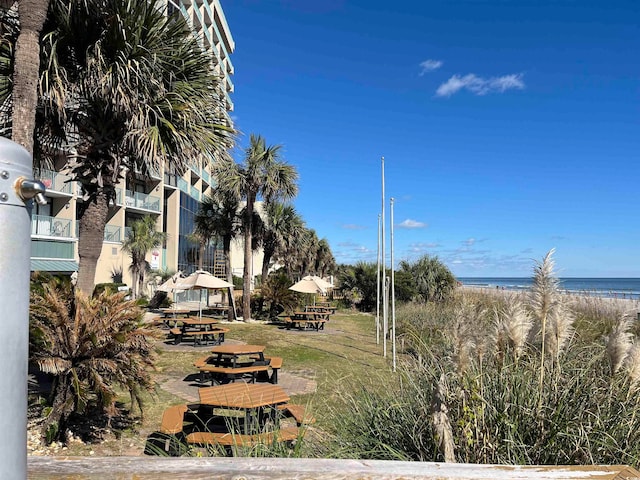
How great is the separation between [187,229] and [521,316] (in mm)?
36778

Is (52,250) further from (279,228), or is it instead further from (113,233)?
(279,228)

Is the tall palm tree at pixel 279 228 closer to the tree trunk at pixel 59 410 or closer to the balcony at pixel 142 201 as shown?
the balcony at pixel 142 201

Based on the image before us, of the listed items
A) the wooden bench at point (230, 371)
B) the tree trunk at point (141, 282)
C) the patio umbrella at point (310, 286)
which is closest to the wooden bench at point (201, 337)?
the wooden bench at point (230, 371)

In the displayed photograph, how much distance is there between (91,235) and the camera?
7406 millimetres

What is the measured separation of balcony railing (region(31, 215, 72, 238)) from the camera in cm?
2200

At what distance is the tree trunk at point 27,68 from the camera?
5.65 metres

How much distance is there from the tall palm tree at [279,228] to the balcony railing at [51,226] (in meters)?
10.7

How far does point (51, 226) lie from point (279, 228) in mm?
12149

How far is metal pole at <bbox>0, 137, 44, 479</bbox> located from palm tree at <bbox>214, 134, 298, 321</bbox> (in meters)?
18.8

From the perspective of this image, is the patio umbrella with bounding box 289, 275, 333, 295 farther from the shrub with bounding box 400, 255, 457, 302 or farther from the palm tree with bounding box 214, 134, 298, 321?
the shrub with bounding box 400, 255, 457, 302

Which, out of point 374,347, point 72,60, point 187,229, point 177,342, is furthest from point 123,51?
point 187,229

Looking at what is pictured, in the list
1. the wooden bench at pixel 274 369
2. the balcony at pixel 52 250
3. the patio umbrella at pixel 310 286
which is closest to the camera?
the wooden bench at pixel 274 369

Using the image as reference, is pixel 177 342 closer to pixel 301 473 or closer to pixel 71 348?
pixel 71 348

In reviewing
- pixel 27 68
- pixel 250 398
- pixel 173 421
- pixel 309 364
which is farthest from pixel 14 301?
pixel 309 364
